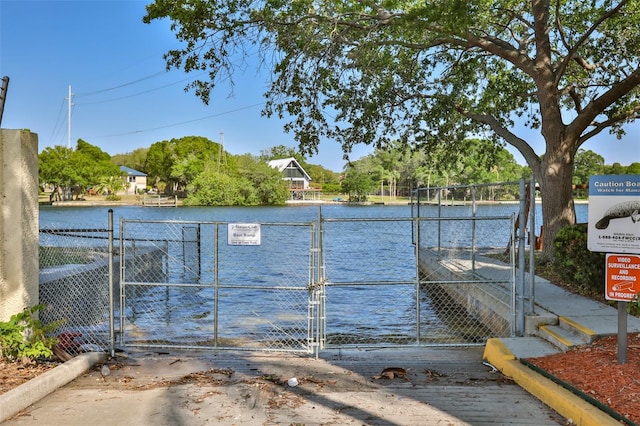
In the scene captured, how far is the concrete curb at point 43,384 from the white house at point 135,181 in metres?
125

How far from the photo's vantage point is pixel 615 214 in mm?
6582

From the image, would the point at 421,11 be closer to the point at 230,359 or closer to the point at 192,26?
the point at 192,26

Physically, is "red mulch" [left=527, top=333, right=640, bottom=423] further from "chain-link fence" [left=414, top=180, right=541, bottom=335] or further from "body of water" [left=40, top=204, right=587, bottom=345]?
"body of water" [left=40, top=204, right=587, bottom=345]

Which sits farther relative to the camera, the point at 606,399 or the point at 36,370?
the point at 36,370

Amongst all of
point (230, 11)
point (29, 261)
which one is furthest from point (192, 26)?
point (29, 261)

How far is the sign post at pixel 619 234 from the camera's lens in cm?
647

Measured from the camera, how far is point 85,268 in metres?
14.2

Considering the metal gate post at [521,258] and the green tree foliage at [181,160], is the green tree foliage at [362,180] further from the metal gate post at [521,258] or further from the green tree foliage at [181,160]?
the metal gate post at [521,258]

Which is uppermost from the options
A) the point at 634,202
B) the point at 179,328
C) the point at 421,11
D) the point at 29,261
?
the point at 421,11

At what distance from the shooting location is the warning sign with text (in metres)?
6.45

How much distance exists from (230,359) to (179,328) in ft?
17.7

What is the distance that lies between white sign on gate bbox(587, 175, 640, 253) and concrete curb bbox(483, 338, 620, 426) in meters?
1.68

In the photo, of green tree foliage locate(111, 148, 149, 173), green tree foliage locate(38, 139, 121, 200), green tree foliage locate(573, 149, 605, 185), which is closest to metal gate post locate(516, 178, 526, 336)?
green tree foliage locate(573, 149, 605, 185)

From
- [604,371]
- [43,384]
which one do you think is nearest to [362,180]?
[604,371]
